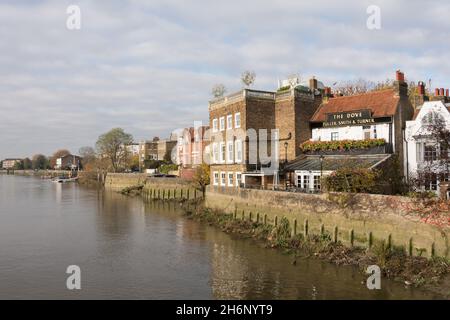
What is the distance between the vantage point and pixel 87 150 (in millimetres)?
133250

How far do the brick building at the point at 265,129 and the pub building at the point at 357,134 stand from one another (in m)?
1.34

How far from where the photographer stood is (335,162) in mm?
28203

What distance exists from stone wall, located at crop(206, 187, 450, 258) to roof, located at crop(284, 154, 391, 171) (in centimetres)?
430

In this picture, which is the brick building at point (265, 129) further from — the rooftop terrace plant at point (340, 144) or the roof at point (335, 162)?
the roof at point (335, 162)

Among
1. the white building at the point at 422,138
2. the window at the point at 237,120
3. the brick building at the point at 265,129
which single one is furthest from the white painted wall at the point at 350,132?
the window at the point at 237,120

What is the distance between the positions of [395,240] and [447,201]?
289 centimetres

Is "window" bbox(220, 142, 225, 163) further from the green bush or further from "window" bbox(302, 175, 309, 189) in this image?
the green bush

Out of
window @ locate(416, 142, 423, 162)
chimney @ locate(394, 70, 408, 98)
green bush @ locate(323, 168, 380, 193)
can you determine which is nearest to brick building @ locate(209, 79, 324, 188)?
chimney @ locate(394, 70, 408, 98)

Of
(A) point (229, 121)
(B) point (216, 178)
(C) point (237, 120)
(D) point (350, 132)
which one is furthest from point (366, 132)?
(B) point (216, 178)

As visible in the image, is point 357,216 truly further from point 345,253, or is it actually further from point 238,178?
point 238,178

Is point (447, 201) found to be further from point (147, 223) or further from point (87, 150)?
point (87, 150)

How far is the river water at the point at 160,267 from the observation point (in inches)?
631

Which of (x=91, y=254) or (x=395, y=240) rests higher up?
(x=395, y=240)
